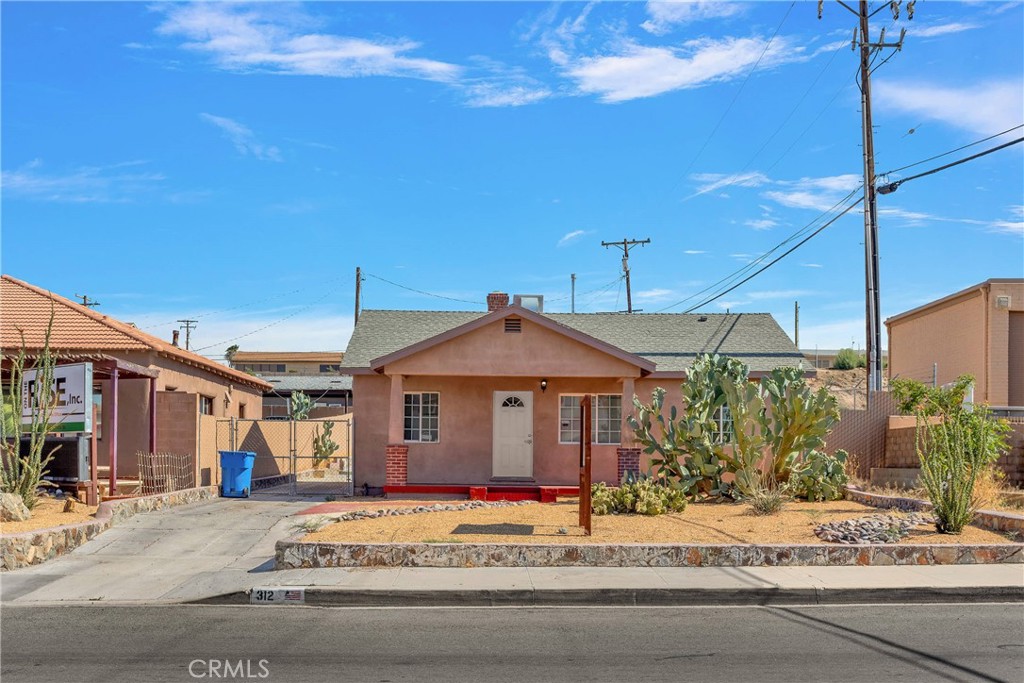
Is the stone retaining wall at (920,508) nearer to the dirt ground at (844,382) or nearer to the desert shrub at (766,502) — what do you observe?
A: the desert shrub at (766,502)

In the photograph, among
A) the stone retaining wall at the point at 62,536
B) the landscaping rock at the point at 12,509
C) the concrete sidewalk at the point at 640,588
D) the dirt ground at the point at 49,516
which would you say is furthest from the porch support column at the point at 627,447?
the landscaping rock at the point at 12,509

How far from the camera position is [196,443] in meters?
21.0

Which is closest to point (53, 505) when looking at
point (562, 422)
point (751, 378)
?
point (562, 422)

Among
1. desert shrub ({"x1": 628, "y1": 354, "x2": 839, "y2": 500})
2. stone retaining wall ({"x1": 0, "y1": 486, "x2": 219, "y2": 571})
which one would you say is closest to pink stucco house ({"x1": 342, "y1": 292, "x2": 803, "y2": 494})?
desert shrub ({"x1": 628, "y1": 354, "x2": 839, "y2": 500})

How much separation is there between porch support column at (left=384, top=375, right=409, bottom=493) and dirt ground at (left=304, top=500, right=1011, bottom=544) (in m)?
4.64

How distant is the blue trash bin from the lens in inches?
813

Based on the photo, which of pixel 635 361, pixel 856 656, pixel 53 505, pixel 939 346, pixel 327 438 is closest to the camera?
pixel 856 656

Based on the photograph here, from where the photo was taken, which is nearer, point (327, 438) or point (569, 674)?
point (569, 674)

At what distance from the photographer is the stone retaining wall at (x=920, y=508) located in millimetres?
13281

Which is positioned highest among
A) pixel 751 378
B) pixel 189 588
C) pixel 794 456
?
pixel 751 378

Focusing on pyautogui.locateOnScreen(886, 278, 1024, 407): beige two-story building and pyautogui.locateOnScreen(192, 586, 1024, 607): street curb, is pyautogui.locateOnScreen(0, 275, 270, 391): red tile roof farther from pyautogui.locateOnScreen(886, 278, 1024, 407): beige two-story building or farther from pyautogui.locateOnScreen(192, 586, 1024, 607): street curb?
pyautogui.locateOnScreen(886, 278, 1024, 407): beige two-story building

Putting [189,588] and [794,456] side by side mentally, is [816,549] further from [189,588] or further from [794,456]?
[189,588]

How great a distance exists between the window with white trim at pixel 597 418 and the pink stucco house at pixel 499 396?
0.02 m

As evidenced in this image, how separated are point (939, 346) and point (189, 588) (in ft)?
85.9
